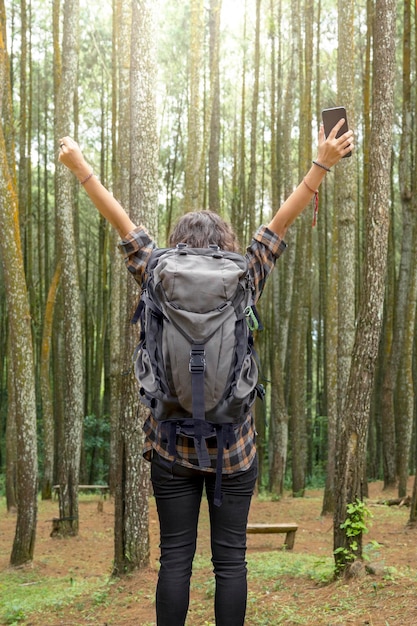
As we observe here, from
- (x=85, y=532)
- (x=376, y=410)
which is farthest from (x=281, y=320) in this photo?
(x=376, y=410)

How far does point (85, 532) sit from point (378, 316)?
633 centimetres

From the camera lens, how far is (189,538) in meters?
2.45

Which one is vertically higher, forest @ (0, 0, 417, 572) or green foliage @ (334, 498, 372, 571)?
forest @ (0, 0, 417, 572)

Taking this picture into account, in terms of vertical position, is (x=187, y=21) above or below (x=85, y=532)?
above

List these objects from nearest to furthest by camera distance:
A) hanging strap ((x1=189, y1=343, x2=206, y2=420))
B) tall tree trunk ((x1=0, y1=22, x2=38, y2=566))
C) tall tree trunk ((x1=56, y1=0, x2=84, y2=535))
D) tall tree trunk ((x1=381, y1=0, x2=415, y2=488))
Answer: hanging strap ((x1=189, y1=343, x2=206, y2=420))
tall tree trunk ((x1=0, y1=22, x2=38, y2=566))
tall tree trunk ((x1=56, y1=0, x2=84, y2=535))
tall tree trunk ((x1=381, y1=0, x2=415, y2=488))

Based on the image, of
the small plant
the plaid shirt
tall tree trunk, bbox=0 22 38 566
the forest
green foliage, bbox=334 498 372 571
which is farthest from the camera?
tall tree trunk, bbox=0 22 38 566

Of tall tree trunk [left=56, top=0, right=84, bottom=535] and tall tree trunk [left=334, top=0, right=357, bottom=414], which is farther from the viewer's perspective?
tall tree trunk [left=56, top=0, right=84, bottom=535]

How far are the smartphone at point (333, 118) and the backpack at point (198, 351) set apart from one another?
64cm

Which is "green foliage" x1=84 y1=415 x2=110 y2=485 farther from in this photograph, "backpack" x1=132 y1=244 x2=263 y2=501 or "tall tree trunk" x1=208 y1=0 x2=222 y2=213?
"backpack" x1=132 y1=244 x2=263 y2=501

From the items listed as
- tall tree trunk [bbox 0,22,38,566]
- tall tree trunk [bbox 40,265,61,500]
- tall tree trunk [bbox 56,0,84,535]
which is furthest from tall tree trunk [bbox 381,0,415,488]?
tall tree trunk [bbox 0,22,38,566]

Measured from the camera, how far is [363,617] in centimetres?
397

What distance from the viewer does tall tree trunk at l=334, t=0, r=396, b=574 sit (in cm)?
477

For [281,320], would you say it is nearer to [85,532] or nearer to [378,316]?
[85,532]

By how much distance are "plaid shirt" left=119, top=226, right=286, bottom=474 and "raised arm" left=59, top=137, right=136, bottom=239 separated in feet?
0.20
